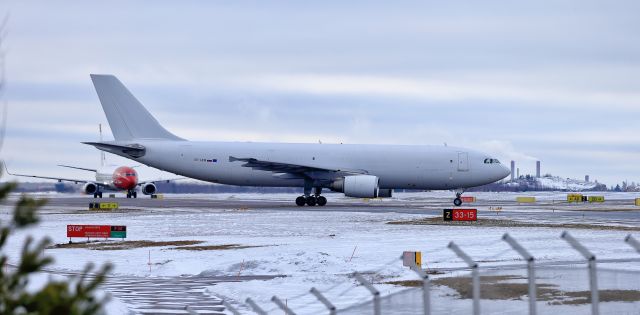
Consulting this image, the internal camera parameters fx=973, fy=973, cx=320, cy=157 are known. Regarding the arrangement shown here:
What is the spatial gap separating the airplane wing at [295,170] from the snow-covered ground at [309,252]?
1440 cm

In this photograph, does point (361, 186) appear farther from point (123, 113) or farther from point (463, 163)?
point (123, 113)

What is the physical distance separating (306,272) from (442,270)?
3642 millimetres

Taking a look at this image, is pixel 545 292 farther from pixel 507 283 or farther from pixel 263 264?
pixel 263 264

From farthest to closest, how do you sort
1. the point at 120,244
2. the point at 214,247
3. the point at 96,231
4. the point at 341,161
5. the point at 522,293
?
1. the point at 341,161
2. the point at 96,231
3. the point at 120,244
4. the point at 214,247
5. the point at 522,293

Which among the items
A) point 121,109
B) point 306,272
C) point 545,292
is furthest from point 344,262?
point 121,109

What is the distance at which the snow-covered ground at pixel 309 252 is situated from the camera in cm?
2327

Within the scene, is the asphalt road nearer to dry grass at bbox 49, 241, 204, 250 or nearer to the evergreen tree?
dry grass at bbox 49, 241, 204, 250

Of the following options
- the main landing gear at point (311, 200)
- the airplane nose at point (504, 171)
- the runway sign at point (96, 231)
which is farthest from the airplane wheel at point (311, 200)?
the runway sign at point (96, 231)

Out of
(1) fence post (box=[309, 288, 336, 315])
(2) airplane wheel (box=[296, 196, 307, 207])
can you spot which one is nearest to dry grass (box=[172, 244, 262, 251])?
(1) fence post (box=[309, 288, 336, 315])

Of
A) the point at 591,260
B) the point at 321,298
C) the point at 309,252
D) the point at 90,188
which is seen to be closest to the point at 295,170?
the point at 309,252

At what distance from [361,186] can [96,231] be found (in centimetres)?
2791

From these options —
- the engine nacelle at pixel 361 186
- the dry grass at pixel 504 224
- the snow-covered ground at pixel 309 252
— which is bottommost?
the snow-covered ground at pixel 309 252

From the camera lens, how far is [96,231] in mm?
36969

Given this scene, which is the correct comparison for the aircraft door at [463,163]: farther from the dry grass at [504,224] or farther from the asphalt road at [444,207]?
the dry grass at [504,224]
